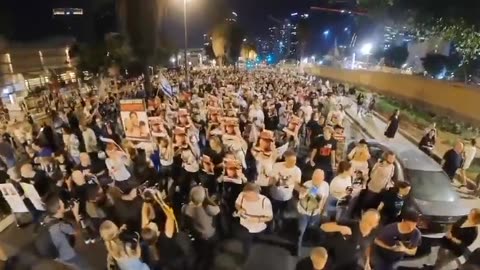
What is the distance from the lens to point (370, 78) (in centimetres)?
666

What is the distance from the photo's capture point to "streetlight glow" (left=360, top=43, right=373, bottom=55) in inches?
282

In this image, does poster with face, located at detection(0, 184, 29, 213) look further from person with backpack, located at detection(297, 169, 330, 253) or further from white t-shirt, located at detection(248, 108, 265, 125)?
person with backpack, located at detection(297, 169, 330, 253)

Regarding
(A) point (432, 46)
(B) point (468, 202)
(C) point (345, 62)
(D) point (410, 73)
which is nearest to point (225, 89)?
(C) point (345, 62)

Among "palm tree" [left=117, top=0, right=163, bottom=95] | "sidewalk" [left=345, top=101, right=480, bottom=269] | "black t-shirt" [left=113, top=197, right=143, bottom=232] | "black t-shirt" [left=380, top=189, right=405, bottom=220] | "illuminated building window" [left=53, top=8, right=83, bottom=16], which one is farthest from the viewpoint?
"palm tree" [left=117, top=0, right=163, bottom=95]

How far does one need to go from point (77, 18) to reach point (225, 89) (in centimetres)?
340

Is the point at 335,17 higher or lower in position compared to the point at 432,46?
higher

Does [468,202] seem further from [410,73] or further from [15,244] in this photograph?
[15,244]

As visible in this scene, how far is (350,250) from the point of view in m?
4.14

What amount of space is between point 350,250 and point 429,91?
9.70 feet

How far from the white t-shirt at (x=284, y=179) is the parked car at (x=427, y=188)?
113 centimetres

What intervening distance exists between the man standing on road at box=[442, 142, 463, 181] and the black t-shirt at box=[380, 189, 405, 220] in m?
1.04

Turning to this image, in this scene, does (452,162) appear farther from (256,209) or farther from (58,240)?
(58,240)

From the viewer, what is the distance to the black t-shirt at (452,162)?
17.1ft

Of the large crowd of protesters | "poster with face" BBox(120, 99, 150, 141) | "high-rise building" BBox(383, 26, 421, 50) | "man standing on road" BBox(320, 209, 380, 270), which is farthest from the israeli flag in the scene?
"man standing on road" BBox(320, 209, 380, 270)
